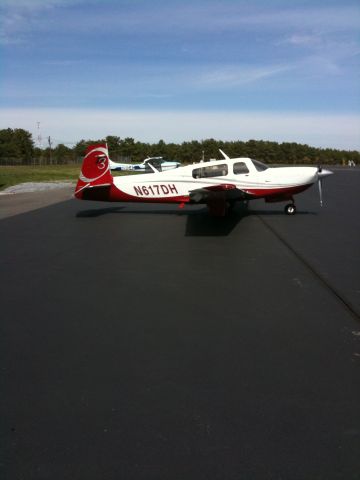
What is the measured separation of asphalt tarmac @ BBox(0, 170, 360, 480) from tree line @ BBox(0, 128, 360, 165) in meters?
94.3

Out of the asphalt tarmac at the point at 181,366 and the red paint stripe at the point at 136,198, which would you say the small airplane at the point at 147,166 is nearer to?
the red paint stripe at the point at 136,198

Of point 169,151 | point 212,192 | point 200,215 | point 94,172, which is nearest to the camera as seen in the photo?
point 212,192

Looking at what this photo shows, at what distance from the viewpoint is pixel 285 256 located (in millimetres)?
8172

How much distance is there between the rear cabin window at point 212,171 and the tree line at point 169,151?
87.9 m

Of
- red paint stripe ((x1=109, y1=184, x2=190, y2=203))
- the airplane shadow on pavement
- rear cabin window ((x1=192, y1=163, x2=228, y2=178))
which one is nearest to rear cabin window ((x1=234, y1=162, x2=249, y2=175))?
rear cabin window ((x1=192, y1=163, x2=228, y2=178))

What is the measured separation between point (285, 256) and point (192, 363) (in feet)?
15.9

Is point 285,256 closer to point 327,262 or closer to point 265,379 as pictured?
point 327,262

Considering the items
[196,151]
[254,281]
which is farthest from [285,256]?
[196,151]

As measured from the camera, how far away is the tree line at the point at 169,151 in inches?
4190

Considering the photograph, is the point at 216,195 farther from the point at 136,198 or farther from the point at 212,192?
the point at 136,198

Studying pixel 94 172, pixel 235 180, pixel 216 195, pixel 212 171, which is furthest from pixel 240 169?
pixel 94 172

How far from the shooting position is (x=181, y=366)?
3752 mm

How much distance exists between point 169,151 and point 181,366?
12077 cm

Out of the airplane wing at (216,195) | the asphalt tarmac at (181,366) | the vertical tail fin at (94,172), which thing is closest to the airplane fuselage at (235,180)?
the airplane wing at (216,195)
